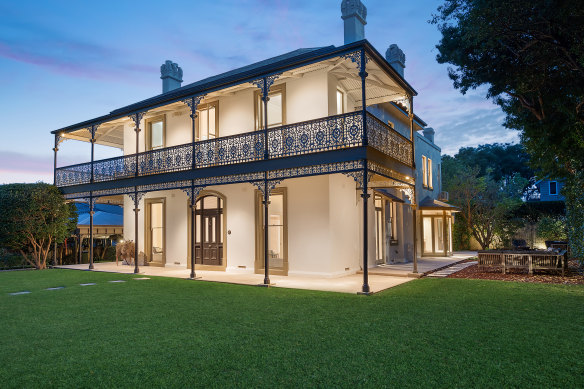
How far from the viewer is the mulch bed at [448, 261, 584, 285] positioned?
9.88 meters

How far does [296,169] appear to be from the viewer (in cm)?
969

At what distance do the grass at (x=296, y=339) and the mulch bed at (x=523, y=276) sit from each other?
59.9 inches

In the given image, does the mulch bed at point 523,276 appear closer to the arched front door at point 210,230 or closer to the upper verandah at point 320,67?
the upper verandah at point 320,67

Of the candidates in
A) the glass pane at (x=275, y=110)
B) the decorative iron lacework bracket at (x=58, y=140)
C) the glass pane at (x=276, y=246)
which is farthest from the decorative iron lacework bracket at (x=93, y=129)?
the glass pane at (x=276, y=246)

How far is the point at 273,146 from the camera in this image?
10.2 meters

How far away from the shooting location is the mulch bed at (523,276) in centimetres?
988

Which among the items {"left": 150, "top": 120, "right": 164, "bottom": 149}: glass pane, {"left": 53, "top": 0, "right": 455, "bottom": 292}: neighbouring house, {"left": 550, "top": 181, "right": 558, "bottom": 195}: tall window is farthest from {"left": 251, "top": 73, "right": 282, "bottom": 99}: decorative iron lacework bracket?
{"left": 550, "top": 181, "right": 558, "bottom": 195}: tall window

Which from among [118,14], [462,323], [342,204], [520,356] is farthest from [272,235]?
[118,14]

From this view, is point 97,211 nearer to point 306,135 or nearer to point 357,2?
point 306,135

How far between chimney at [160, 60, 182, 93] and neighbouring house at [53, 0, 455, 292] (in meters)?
3.61

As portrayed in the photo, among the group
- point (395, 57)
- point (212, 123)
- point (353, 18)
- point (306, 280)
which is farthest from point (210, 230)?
point (395, 57)

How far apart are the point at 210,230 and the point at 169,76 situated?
9.36 metres

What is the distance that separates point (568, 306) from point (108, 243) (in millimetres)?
19597

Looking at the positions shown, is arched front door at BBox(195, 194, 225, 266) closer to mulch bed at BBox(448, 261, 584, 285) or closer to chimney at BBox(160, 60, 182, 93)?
mulch bed at BBox(448, 261, 584, 285)
